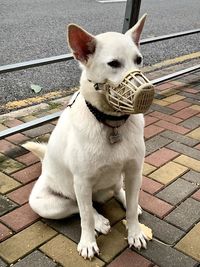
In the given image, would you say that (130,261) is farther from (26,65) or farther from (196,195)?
(26,65)

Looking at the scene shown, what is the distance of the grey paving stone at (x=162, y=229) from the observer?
88.5 inches

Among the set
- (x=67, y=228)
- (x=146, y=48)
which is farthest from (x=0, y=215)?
(x=146, y=48)

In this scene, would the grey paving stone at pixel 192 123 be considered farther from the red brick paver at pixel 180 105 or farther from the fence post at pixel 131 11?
the fence post at pixel 131 11

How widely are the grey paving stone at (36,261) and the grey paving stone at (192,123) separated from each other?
1866 millimetres

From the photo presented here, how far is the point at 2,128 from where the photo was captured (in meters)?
3.37

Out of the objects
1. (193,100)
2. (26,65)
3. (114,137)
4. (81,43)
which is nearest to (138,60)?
(81,43)

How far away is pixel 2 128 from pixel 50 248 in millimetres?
1454

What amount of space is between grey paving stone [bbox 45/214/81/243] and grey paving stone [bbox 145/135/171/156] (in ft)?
3.08

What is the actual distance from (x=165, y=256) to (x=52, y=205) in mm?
654

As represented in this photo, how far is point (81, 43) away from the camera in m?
1.80

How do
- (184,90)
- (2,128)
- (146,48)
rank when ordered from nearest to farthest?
1. (2,128)
2. (184,90)
3. (146,48)

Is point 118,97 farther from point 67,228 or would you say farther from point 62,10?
point 62,10

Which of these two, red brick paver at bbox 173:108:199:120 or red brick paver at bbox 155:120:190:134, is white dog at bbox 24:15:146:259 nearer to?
red brick paver at bbox 155:120:190:134

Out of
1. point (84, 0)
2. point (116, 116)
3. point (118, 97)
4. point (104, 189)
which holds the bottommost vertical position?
point (84, 0)
